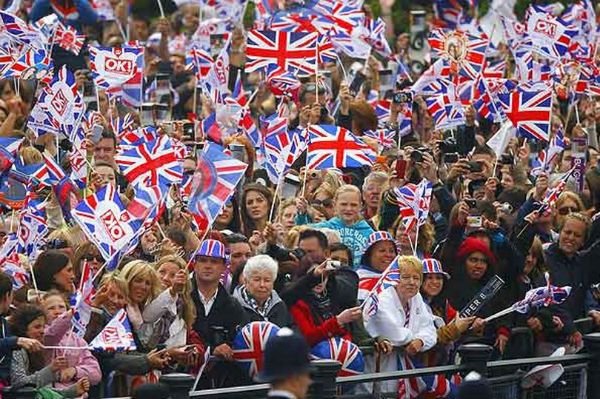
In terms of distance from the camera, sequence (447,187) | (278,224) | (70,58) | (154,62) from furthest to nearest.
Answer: (154,62) → (70,58) → (447,187) → (278,224)

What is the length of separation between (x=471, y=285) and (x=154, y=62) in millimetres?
9053

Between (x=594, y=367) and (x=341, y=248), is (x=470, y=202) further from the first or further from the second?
(x=594, y=367)

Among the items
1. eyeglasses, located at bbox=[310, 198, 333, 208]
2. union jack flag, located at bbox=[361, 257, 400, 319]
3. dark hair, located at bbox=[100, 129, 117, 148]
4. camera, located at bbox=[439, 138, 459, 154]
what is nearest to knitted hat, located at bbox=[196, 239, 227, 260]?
union jack flag, located at bbox=[361, 257, 400, 319]

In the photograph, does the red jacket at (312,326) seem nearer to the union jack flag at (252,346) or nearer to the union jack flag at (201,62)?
the union jack flag at (252,346)

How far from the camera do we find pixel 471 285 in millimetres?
15562

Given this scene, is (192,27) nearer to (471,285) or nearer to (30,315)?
(471,285)

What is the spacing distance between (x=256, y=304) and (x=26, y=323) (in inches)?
79.5

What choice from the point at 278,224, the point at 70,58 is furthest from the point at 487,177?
the point at 70,58

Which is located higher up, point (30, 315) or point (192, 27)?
point (30, 315)

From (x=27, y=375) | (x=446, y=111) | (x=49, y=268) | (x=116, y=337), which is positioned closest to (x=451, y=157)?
(x=446, y=111)

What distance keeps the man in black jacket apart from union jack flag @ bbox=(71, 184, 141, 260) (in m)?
0.55

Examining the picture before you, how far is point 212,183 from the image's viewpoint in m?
15.7

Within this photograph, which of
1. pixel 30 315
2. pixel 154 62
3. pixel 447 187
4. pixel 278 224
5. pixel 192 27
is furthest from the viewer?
pixel 192 27

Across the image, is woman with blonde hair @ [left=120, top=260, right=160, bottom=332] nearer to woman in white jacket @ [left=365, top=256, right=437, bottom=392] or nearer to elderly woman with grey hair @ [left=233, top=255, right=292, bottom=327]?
elderly woman with grey hair @ [left=233, top=255, right=292, bottom=327]
